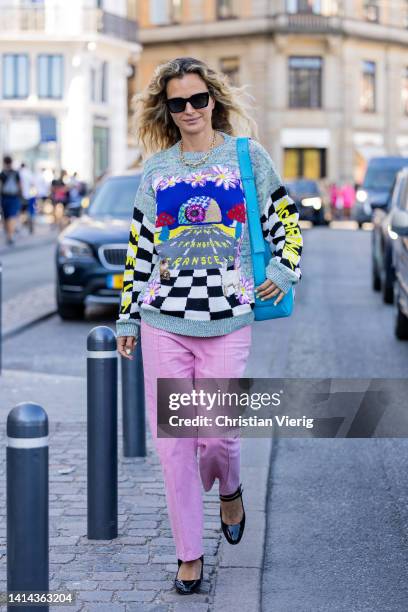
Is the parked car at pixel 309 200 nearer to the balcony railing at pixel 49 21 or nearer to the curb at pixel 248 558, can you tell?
the balcony railing at pixel 49 21

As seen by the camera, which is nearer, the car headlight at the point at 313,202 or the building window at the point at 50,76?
the car headlight at the point at 313,202

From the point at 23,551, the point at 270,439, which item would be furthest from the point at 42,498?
the point at 270,439

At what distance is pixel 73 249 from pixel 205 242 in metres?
9.41

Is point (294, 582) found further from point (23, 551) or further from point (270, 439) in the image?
point (270, 439)

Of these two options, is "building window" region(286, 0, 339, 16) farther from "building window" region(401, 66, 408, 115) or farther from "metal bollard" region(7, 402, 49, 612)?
"metal bollard" region(7, 402, 49, 612)

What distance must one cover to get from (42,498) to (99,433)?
4.77 feet

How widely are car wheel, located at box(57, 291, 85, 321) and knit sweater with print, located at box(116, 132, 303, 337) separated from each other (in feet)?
30.8

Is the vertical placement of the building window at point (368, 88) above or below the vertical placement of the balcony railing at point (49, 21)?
below

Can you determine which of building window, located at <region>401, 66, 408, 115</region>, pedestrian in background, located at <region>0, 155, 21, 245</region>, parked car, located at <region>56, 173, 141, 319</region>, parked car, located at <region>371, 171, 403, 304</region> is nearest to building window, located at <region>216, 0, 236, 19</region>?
building window, located at <region>401, 66, 408, 115</region>

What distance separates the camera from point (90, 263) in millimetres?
13523

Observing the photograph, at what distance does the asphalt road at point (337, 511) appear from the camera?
184 inches

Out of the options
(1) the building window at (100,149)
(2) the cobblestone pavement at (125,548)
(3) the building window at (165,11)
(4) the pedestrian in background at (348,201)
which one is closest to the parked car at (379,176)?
(4) the pedestrian in background at (348,201)

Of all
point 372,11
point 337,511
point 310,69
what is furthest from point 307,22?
point 337,511

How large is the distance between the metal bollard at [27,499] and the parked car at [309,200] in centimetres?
3559
